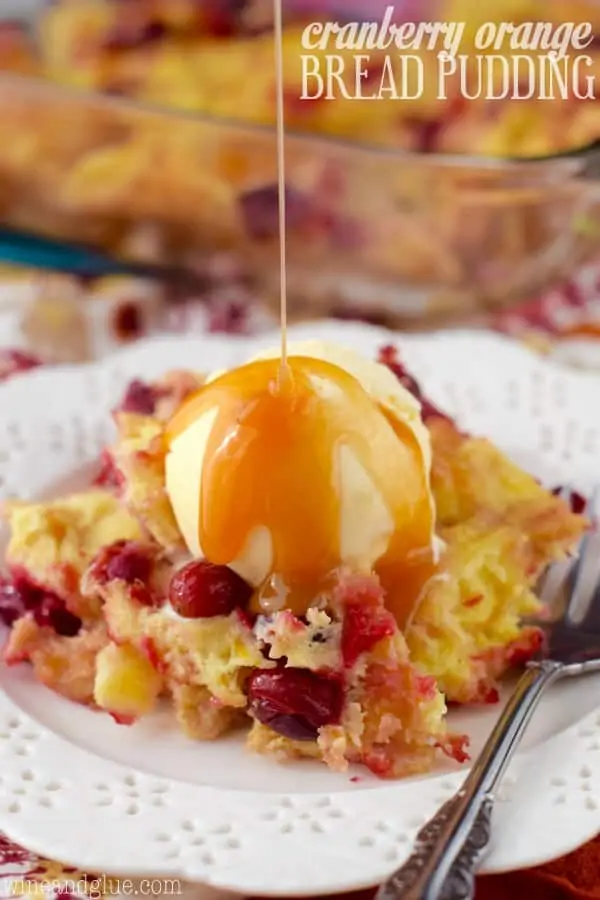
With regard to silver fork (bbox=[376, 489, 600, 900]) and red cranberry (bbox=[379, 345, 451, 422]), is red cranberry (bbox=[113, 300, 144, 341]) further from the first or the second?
silver fork (bbox=[376, 489, 600, 900])

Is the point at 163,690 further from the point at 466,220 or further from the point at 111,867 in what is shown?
the point at 466,220

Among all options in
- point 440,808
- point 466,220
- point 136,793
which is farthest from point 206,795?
point 466,220

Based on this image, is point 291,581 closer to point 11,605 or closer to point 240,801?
point 240,801

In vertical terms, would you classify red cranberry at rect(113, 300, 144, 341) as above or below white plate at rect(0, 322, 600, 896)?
above

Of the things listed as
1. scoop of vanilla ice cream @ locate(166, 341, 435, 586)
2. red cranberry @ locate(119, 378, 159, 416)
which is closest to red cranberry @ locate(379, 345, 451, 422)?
scoop of vanilla ice cream @ locate(166, 341, 435, 586)

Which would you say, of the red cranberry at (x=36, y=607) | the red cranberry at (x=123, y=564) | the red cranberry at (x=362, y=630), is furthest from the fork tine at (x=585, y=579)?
the red cranberry at (x=36, y=607)
